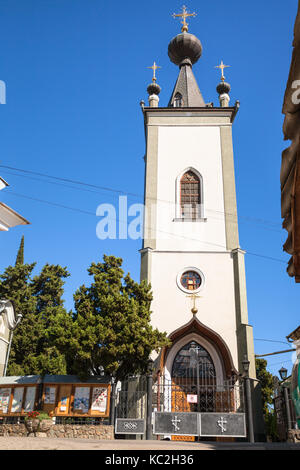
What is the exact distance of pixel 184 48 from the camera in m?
25.7

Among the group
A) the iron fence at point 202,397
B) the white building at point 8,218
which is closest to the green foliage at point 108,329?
the iron fence at point 202,397

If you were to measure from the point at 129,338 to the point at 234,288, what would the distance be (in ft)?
19.4

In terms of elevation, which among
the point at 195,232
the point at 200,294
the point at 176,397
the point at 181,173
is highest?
the point at 181,173

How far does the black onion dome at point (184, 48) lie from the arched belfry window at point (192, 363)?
61.0ft

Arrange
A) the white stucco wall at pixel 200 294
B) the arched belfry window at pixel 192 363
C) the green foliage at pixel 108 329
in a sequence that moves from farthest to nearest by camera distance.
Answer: the white stucco wall at pixel 200 294 → the arched belfry window at pixel 192 363 → the green foliage at pixel 108 329

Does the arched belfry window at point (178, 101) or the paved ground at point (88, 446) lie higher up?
the arched belfry window at point (178, 101)

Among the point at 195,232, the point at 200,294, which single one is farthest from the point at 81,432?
the point at 195,232

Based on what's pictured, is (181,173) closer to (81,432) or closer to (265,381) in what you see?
(81,432)

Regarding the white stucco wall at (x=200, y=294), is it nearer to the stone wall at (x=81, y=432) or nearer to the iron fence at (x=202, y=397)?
the iron fence at (x=202, y=397)

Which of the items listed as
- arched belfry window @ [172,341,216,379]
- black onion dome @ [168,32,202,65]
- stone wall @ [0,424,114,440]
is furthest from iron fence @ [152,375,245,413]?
black onion dome @ [168,32,202,65]

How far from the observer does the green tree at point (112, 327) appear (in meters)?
13.1

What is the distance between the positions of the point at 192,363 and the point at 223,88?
14.9 m

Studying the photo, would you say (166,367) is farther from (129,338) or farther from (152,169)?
(152,169)

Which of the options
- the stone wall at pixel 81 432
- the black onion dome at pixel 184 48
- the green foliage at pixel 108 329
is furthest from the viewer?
the black onion dome at pixel 184 48
